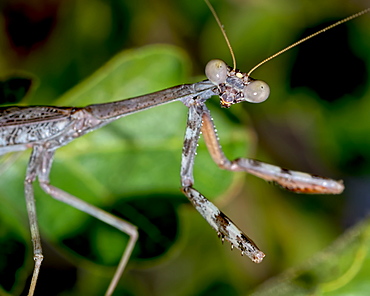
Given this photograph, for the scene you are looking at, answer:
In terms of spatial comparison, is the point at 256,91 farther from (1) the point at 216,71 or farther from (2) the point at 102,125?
(2) the point at 102,125

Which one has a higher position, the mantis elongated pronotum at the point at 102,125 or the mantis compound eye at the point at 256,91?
the mantis elongated pronotum at the point at 102,125

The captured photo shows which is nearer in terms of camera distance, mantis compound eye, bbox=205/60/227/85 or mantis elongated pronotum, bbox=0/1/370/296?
mantis compound eye, bbox=205/60/227/85

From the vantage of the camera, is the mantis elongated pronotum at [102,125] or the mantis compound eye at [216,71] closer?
the mantis compound eye at [216,71]

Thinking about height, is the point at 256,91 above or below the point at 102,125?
below

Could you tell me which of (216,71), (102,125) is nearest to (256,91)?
(216,71)

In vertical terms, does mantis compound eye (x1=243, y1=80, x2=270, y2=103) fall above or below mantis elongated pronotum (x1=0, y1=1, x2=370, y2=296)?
below

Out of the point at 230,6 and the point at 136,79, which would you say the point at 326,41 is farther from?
the point at 136,79
